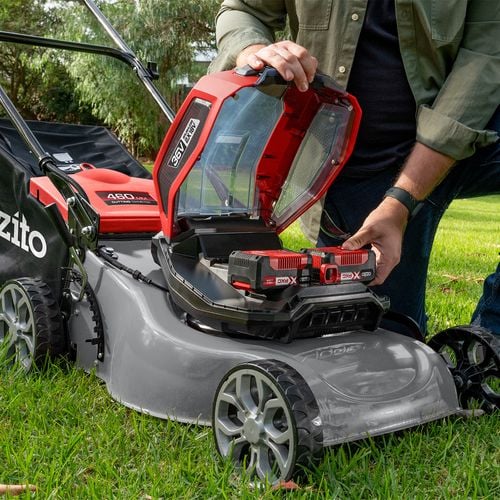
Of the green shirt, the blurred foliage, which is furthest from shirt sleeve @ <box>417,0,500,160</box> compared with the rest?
the blurred foliage

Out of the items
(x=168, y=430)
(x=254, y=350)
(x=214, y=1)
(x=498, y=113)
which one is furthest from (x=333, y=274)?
(x=214, y=1)

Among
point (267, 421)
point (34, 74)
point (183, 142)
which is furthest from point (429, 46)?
point (34, 74)

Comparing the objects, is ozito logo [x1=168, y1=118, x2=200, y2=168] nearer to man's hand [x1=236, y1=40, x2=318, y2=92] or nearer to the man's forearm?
man's hand [x1=236, y1=40, x2=318, y2=92]

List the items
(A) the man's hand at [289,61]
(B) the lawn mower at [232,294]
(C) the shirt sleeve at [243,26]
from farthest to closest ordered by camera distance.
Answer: (C) the shirt sleeve at [243,26] < (A) the man's hand at [289,61] < (B) the lawn mower at [232,294]

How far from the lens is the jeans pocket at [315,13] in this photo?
7.18 feet

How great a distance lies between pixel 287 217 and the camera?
2170 millimetres

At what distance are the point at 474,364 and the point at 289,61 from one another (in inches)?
32.8

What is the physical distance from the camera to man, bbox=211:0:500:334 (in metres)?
1.92

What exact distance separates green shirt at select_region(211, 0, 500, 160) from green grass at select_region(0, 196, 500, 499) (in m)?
0.70

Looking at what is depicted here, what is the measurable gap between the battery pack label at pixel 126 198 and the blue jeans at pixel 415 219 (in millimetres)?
534

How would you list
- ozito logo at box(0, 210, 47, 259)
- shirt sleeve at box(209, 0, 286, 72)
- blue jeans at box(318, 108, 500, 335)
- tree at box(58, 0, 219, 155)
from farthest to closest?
tree at box(58, 0, 219, 155) < ozito logo at box(0, 210, 47, 259) < blue jeans at box(318, 108, 500, 335) < shirt sleeve at box(209, 0, 286, 72)

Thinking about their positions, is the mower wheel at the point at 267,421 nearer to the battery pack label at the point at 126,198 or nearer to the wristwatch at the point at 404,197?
the wristwatch at the point at 404,197

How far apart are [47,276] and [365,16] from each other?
1131 millimetres

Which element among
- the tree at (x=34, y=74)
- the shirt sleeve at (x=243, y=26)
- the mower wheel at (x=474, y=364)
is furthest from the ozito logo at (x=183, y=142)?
the tree at (x=34, y=74)
